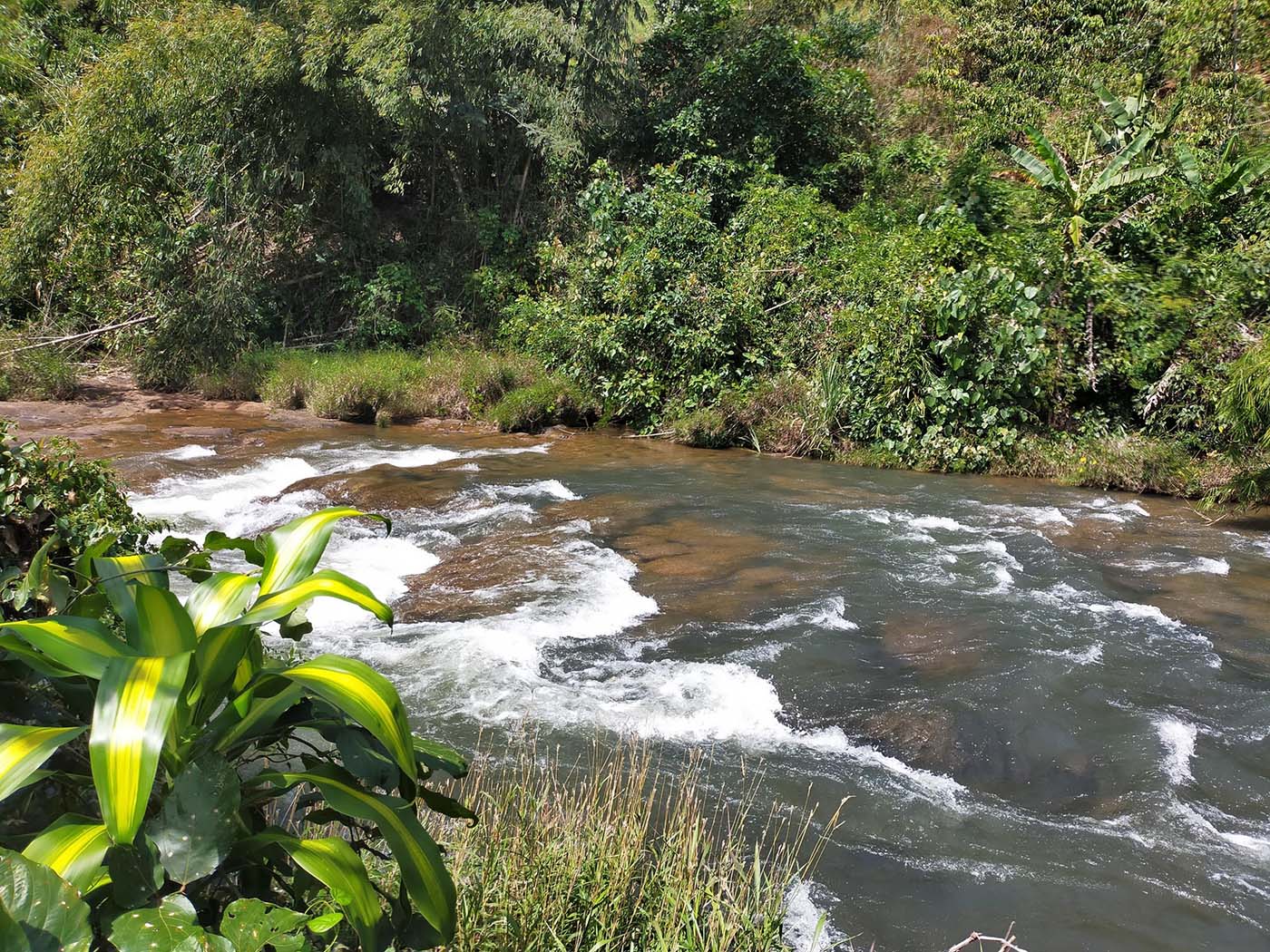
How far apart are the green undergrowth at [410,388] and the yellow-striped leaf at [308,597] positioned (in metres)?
13.8

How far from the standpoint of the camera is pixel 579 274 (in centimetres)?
1712

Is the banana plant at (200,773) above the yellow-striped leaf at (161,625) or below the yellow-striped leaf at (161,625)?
below

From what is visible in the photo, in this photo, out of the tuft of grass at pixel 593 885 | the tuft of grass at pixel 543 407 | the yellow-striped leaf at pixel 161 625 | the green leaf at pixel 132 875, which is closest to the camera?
the green leaf at pixel 132 875

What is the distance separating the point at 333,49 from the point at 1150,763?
57.1 feet

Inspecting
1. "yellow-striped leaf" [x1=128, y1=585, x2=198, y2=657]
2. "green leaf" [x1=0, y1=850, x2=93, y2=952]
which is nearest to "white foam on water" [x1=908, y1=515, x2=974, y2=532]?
"yellow-striped leaf" [x1=128, y1=585, x2=198, y2=657]

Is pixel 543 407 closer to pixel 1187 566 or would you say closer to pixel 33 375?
pixel 33 375

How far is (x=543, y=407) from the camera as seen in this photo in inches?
649

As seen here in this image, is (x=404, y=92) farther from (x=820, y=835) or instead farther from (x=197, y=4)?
(x=820, y=835)

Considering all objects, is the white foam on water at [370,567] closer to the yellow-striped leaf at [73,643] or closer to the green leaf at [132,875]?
the yellow-striped leaf at [73,643]

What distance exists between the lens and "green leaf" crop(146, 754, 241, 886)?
84.1 inches

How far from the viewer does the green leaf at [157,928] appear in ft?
6.46

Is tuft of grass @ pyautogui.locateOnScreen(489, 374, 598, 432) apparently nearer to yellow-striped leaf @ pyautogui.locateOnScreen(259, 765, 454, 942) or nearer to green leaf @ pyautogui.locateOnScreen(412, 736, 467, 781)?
green leaf @ pyautogui.locateOnScreen(412, 736, 467, 781)

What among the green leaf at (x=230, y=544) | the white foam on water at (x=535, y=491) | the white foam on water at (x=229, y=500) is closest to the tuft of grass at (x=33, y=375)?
the white foam on water at (x=229, y=500)

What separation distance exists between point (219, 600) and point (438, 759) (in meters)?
0.69
